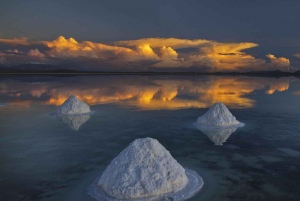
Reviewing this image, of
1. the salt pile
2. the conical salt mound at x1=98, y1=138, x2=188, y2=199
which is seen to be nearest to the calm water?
the salt pile

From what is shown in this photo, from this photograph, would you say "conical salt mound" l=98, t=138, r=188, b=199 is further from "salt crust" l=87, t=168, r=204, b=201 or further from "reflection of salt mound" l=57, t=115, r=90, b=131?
"reflection of salt mound" l=57, t=115, r=90, b=131

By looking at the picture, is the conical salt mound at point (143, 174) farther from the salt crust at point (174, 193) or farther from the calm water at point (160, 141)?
the calm water at point (160, 141)

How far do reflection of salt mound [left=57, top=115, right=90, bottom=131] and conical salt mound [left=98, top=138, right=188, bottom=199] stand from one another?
824 centimetres

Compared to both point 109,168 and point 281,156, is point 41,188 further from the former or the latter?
point 281,156

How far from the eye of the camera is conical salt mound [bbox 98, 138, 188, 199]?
24.1 ft

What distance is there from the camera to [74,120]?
17766mm

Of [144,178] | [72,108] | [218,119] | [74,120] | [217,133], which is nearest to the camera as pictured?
[144,178]

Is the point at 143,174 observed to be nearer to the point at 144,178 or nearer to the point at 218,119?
the point at 144,178

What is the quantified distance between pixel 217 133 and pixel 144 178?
24.7 ft

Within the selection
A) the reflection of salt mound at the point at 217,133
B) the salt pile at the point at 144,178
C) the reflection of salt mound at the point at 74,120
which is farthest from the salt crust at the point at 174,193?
the reflection of salt mound at the point at 74,120

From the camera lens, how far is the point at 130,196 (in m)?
7.28

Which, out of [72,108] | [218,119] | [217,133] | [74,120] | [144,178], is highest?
[72,108]

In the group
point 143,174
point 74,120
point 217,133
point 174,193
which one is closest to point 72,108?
point 74,120

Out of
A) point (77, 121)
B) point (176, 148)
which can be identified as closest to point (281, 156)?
point (176, 148)
